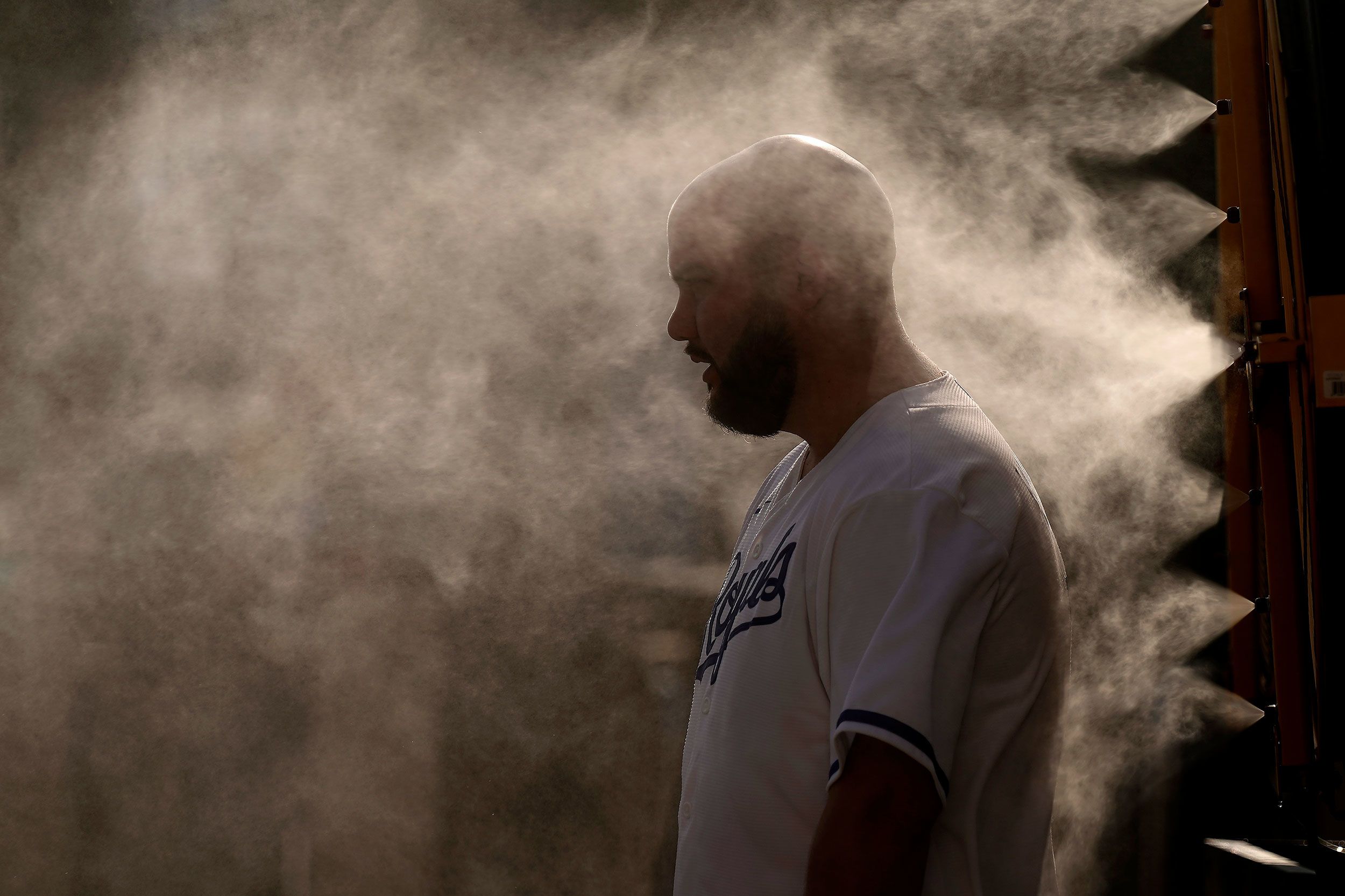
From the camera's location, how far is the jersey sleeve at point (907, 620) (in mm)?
831

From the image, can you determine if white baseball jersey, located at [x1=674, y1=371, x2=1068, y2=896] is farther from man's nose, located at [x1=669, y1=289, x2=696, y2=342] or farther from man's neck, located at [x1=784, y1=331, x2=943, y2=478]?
Result: man's nose, located at [x1=669, y1=289, x2=696, y2=342]

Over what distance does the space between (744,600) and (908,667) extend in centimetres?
30

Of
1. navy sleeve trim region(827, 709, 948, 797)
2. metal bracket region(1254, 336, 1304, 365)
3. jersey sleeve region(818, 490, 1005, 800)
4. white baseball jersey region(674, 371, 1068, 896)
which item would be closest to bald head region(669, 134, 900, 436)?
white baseball jersey region(674, 371, 1068, 896)

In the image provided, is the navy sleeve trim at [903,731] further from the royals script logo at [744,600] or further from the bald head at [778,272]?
the bald head at [778,272]

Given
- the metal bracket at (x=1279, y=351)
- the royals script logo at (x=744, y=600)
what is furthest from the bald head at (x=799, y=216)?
the metal bracket at (x=1279, y=351)

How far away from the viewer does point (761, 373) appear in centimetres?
121

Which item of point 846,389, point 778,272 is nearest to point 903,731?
point 846,389

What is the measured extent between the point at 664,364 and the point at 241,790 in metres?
1.94

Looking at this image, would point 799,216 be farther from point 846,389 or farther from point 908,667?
point 908,667

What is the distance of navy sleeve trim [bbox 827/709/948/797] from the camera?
0.82 meters

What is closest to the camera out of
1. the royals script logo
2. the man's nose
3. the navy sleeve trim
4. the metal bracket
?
the navy sleeve trim

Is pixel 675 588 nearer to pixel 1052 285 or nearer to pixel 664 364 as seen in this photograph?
pixel 664 364

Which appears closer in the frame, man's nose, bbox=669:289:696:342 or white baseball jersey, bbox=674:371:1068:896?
white baseball jersey, bbox=674:371:1068:896

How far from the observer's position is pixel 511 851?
3014mm
